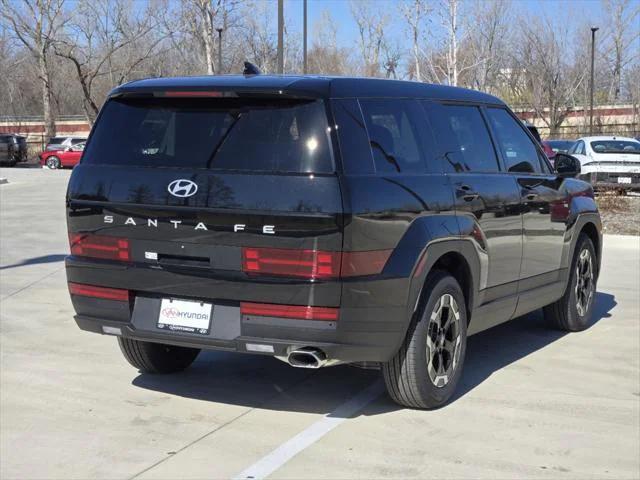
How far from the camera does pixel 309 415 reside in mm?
5508

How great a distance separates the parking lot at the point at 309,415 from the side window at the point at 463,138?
57.9 inches

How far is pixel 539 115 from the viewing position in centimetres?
6519

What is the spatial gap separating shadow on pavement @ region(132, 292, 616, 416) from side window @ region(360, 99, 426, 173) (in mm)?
1495

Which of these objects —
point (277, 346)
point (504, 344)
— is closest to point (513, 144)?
point (504, 344)

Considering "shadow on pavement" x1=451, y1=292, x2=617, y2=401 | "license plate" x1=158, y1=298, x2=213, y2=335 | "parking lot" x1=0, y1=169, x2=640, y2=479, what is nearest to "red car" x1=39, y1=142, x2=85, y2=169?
"parking lot" x1=0, y1=169, x2=640, y2=479

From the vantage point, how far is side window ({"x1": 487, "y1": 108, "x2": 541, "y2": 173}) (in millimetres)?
6707

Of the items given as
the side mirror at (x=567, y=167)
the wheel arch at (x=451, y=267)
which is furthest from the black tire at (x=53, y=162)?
the wheel arch at (x=451, y=267)

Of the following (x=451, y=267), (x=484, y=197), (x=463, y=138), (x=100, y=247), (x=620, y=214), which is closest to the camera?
(x=100, y=247)

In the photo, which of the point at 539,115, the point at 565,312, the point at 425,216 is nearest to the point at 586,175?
the point at 565,312

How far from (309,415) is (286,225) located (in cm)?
133

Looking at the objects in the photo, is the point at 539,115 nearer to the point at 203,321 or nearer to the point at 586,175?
the point at 586,175

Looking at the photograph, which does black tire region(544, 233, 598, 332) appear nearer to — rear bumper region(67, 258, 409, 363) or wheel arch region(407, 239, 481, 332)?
wheel arch region(407, 239, 481, 332)

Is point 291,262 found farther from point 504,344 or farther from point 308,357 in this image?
point 504,344

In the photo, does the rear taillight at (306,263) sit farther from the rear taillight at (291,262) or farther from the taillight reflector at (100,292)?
the taillight reflector at (100,292)
